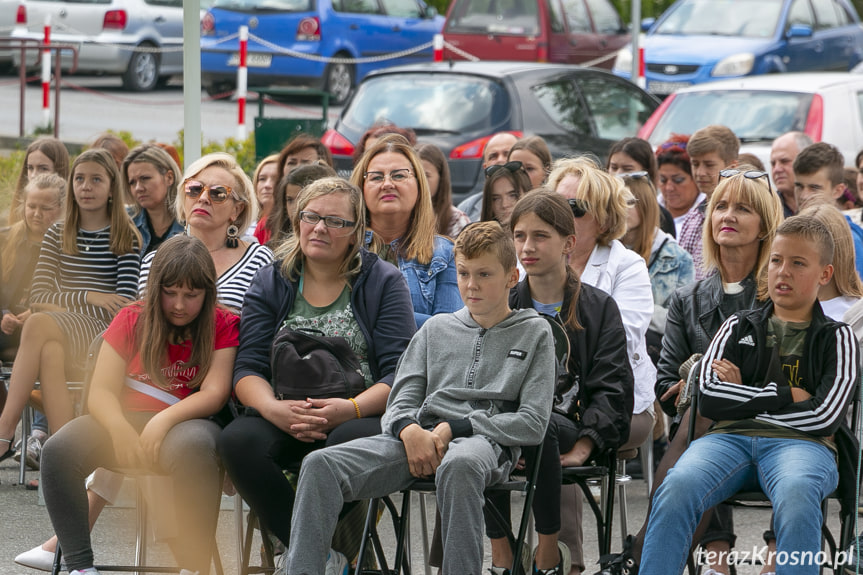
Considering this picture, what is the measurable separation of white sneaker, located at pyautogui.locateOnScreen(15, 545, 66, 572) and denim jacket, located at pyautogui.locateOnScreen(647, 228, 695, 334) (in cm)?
303

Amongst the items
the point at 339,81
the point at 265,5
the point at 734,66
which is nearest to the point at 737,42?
the point at 734,66

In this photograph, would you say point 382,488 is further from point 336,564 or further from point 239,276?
point 239,276

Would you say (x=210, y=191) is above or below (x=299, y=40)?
below

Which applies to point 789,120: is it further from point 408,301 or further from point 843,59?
point 843,59

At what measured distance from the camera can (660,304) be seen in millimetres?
6254

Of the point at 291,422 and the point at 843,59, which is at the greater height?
the point at 843,59

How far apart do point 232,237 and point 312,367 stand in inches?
45.4

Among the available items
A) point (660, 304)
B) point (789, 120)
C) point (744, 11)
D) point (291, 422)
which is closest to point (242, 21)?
point (744, 11)

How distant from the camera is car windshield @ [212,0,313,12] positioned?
59.1ft

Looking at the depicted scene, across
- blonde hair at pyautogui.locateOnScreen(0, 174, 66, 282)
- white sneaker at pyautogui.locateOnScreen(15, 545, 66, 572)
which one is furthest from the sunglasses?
white sneaker at pyautogui.locateOnScreen(15, 545, 66, 572)

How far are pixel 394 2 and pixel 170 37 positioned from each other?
352 centimetres

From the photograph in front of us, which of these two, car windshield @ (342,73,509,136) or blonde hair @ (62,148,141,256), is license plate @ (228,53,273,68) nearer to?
car windshield @ (342,73,509,136)

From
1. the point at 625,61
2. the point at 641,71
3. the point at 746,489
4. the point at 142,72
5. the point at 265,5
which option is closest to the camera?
the point at 746,489

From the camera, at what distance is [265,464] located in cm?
462
